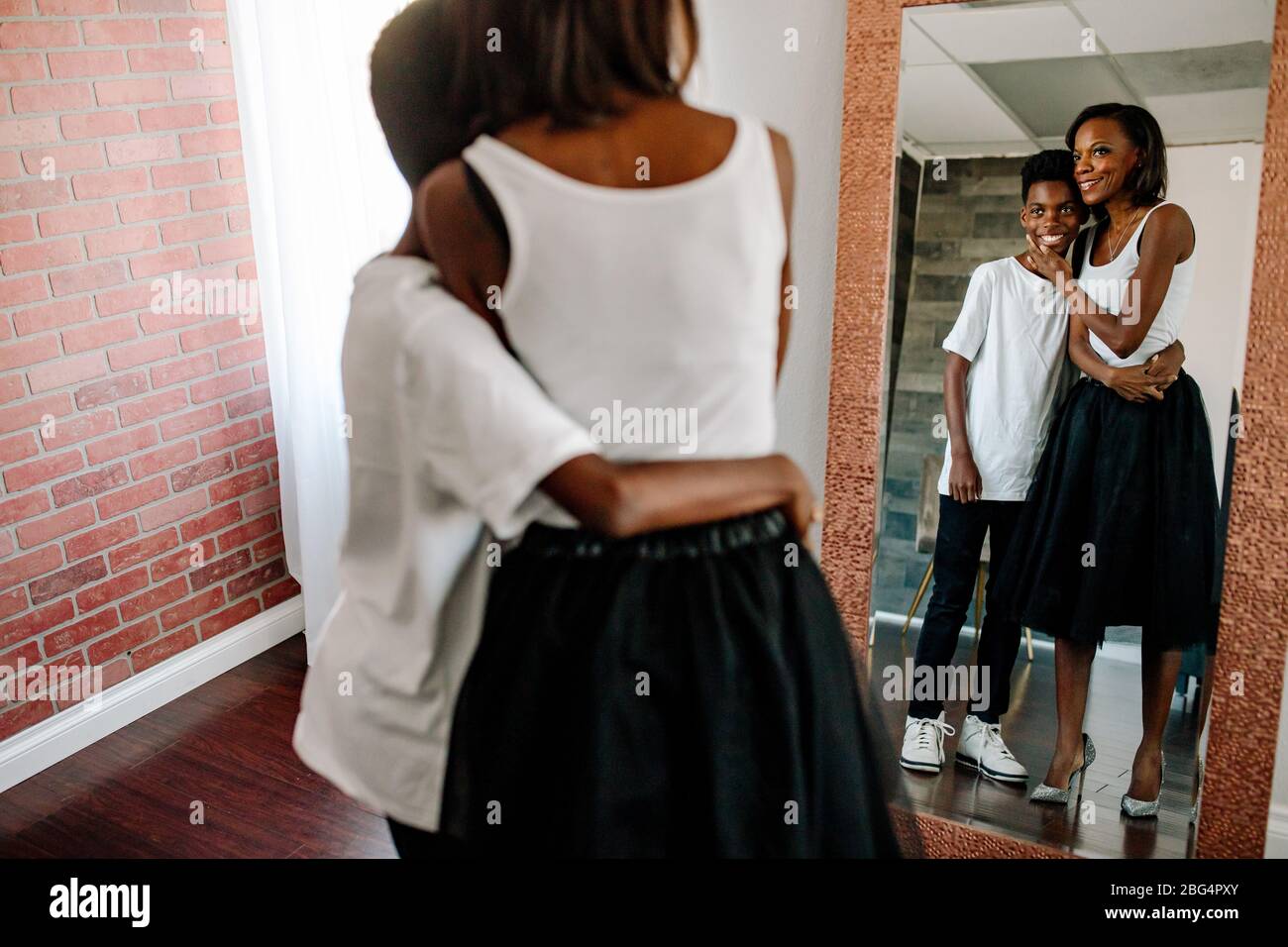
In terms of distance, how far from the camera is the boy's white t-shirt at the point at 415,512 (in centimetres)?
74

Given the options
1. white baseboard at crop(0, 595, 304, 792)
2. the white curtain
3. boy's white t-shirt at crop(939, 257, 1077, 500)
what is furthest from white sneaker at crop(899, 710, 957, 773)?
white baseboard at crop(0, 595, 304, 792)

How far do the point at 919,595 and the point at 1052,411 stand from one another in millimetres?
371

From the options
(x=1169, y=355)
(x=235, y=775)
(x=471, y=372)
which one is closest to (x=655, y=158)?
(x=471, y=372)

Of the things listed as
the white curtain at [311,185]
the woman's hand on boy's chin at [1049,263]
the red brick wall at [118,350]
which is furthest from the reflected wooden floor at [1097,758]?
the red brick wall at [118,350]

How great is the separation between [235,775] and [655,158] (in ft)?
5.94

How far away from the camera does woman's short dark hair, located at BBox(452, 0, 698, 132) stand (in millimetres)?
765

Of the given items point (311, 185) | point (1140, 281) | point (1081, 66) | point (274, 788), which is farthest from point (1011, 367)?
point (274, 788)

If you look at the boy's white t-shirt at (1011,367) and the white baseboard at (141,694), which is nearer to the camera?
the boy's white t-shirt at (1011,367)

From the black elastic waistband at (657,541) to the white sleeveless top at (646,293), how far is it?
2 cm

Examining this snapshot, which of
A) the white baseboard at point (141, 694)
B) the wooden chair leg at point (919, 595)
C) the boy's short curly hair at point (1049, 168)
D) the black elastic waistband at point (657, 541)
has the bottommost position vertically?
the white baseboard at point (141, 694)

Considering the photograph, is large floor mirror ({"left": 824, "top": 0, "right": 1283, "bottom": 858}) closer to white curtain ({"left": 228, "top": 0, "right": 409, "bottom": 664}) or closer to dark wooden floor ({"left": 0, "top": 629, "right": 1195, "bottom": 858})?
dark wooden floor ({"left": 0, "top": 629, "right": 1195, "bottom": 858})

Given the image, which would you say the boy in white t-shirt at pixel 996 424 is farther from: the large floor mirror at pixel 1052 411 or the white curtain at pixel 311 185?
the white curtain at pixel 311 185

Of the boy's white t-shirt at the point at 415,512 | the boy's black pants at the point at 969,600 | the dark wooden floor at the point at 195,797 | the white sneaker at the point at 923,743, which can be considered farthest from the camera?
the dark wooden floor at the point at 195,797
